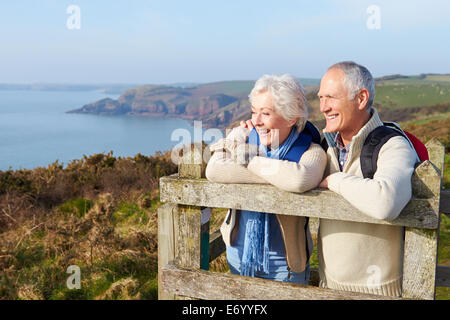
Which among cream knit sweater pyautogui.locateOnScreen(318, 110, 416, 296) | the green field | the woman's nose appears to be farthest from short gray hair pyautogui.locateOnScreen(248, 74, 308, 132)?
the green field

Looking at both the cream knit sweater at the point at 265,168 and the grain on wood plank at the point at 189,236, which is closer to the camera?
the cream knit sweater at the point at 265,168

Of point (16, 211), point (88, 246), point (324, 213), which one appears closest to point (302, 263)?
point (324, 213)

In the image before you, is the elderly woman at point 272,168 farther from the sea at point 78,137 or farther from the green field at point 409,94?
the green field at point 409,94

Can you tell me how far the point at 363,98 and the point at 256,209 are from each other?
1.02 meters

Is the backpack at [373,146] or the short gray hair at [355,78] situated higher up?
the short gray hair at [355,78]

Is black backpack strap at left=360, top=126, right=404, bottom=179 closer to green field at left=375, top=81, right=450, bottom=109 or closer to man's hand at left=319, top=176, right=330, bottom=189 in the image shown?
man's hand at left=319, top=176, right=330, bottom=189

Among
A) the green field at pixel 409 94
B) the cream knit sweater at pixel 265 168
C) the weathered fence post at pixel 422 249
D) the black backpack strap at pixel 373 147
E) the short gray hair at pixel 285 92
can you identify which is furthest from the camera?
the green field at pixel 409 94

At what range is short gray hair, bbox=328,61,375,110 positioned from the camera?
2.51 m

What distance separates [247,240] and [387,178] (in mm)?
1022

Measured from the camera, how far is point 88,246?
5.64 metres

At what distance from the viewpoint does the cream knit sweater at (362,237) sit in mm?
2057

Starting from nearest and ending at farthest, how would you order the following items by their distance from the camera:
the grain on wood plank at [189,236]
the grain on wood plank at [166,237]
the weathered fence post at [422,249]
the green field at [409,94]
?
the weathered fence post at [422,249] → the grain on wood plank at [189,236] → the grain on wood plank at [166,237] → the green field at [409,94]

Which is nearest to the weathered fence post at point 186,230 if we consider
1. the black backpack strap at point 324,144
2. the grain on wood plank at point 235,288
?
the grain on wood plank at point 235,288
